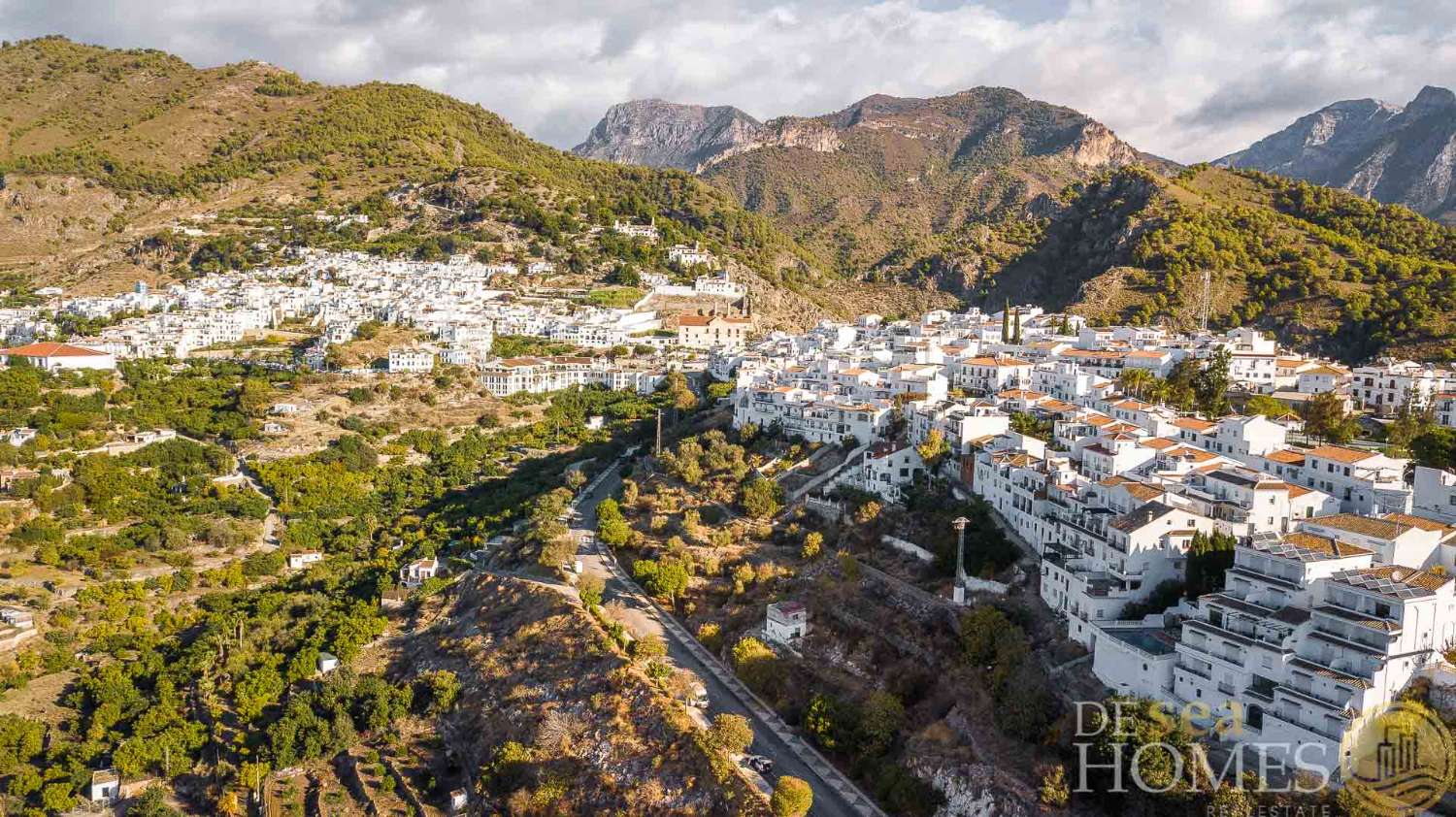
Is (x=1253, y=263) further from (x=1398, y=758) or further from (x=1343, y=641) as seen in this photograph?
(x=1398, y=758)

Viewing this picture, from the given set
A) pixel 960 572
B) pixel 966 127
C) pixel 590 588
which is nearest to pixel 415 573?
pixel 590 588

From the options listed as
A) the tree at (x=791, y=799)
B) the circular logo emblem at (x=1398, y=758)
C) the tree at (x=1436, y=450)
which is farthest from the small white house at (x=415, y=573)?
the tree at (x=1436, y=450)

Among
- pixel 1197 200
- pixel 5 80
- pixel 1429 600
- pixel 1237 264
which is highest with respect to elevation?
pixel 5 80

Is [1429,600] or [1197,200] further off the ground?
[1197,200]

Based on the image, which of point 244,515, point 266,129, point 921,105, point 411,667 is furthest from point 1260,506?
point 921,105

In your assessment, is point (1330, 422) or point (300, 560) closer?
point (1330, 422)

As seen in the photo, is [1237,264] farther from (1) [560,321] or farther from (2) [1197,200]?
(1) [560,321]

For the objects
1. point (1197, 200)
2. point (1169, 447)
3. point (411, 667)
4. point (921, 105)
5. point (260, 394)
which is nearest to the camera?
point (1169, 447)
